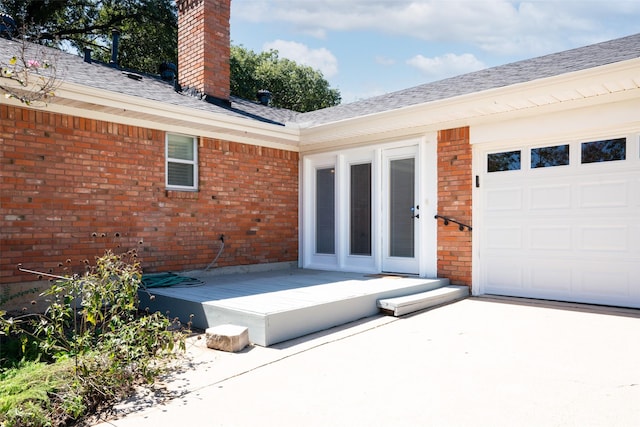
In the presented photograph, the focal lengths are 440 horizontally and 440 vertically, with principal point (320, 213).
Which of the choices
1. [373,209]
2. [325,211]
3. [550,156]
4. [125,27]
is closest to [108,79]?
[325,211]

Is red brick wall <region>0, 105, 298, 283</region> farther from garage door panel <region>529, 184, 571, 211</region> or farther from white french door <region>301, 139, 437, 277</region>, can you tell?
garage door panel <region>529, 184, 571, 211</region>

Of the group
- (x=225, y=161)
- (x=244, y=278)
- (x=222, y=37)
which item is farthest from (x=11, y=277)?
(x=222, y=37)

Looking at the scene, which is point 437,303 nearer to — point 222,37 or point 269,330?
point 269,330

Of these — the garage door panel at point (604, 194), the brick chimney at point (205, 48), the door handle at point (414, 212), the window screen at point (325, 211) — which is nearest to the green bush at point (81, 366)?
the door handle at point (414, 212)

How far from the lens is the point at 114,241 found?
6254mm

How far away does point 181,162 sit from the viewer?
7.11 metres

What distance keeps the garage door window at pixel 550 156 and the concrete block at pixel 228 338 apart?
4.63 m

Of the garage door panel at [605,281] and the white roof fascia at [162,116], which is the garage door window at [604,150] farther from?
the white roof fascia at [162,116]

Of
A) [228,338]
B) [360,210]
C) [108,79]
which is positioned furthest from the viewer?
[360,210]

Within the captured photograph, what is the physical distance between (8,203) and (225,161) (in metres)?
3.23

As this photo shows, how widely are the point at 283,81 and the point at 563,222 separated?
21028mm

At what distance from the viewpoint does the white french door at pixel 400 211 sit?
723cm

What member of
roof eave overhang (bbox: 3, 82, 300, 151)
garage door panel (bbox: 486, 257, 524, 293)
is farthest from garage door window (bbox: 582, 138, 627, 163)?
roof eave overhang (bbox: 3, 82, 300, 151)

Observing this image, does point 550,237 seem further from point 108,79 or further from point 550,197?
point 108,79
